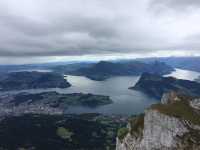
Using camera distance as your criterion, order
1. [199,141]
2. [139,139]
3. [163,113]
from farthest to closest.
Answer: [139,139]
[163,113]
[199,141]

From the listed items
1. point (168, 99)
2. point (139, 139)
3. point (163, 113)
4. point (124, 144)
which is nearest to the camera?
point (163, 113)

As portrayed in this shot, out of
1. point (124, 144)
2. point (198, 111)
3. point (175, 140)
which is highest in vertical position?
point (198, 111)

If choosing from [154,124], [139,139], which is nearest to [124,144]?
[139,139]

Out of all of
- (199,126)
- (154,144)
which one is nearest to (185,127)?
(199,126)

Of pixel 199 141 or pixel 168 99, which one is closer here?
pixel 199 141

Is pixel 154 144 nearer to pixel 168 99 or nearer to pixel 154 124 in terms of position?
pixel 154 124

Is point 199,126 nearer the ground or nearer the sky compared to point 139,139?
nearer the sky
